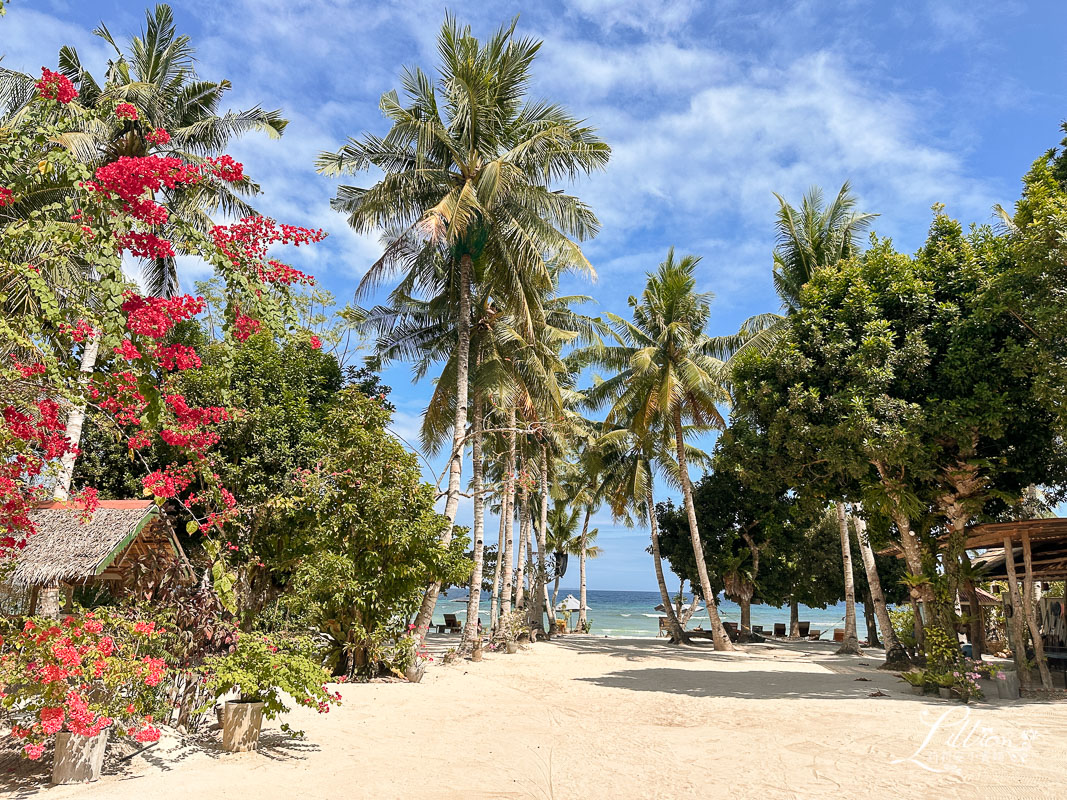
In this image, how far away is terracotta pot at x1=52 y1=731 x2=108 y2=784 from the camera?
521cm

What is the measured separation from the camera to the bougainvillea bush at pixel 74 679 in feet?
15.7

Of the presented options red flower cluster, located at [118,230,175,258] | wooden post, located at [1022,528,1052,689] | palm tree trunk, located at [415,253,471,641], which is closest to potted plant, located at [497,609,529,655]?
palm tree trunk, located at [415,253,471,641]

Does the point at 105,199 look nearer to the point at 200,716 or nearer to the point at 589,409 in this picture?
the point at 200,716

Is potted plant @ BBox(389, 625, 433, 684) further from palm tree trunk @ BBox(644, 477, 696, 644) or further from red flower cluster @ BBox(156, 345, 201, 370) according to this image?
palm tree trunk @ BBox(644, 477, 696, 644)

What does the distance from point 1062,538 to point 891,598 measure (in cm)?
1611

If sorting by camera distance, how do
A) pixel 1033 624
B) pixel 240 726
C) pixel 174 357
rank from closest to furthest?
pixel 174 357, pixel 240 726, pixel 1033 624

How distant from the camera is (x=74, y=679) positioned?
5121 mm

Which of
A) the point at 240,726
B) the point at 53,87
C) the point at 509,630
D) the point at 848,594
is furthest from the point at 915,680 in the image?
the point at 53,87

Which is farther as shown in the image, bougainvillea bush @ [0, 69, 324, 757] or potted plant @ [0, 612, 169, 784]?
potted plant @ [0, 612, 169, 784]

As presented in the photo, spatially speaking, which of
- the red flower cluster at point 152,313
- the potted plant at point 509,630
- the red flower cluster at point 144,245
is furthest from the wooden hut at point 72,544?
the potted plant at point 509,630

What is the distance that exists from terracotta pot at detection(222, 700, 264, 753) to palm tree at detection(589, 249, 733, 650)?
15590 millimetres

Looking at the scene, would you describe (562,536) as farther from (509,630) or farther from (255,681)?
(255,681)

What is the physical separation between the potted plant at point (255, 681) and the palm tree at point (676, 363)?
50.7 feet

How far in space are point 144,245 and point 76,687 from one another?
135 inches
